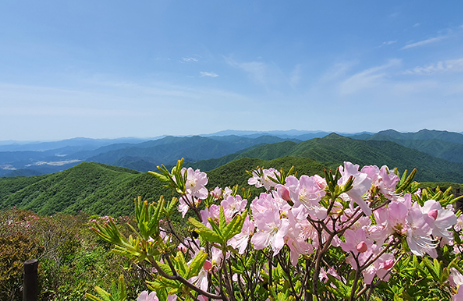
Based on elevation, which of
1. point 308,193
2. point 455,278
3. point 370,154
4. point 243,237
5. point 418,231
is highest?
point 308,193

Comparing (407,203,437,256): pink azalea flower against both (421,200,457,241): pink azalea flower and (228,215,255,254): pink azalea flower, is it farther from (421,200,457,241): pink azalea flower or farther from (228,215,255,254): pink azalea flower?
(228,215,255,254): pink azalea flower

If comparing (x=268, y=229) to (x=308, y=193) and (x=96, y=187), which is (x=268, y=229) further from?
(x=96, y=187)

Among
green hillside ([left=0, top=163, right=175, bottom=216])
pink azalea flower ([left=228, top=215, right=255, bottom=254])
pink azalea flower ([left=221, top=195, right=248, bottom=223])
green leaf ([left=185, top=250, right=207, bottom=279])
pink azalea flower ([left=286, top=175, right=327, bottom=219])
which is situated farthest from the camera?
green hillside ([left=0, top=163, right=175, bottom=216])

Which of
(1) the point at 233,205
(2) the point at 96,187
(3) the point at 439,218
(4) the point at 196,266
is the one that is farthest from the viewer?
(2) the point at 96,187

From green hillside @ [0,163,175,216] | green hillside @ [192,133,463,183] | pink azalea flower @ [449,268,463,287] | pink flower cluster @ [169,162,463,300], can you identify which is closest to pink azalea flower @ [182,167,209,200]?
pink flower cluster @ [169,162,463,300]

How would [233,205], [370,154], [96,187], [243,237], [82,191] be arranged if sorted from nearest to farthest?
[243,237] → [233,205] → [82,191] → [96,187] → [370,154]

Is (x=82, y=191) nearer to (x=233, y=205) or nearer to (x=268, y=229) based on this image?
(x=233, y=205)

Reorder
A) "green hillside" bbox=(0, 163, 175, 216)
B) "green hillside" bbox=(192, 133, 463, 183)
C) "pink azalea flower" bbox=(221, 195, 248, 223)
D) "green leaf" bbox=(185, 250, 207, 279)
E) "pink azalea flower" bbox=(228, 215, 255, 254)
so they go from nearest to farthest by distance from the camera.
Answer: "green leaf" bbox=(185, 250, 207, 279) < "pink azalea flower" bbox=(228, 215, 255, 254) < "pink azalea flower" bbox=(221, 195, 248, 223) < "green hillside" bbox=(0, 163, 175, 216) < "green hillside" bbox=(192, 133, 463, 183)

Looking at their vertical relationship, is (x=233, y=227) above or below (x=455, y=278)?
above

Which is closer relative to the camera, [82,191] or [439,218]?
[439,218]

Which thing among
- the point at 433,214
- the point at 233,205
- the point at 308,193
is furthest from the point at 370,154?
the point at 308,193

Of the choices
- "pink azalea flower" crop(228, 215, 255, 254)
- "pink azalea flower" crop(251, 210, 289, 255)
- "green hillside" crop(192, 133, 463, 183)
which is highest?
"pink azalea flower" crop(251, 210, 289, 255)

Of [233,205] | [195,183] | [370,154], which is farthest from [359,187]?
[370,154]

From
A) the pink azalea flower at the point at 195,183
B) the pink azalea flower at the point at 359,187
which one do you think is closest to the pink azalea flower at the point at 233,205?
the pink azalea flower at the point at 195,183
